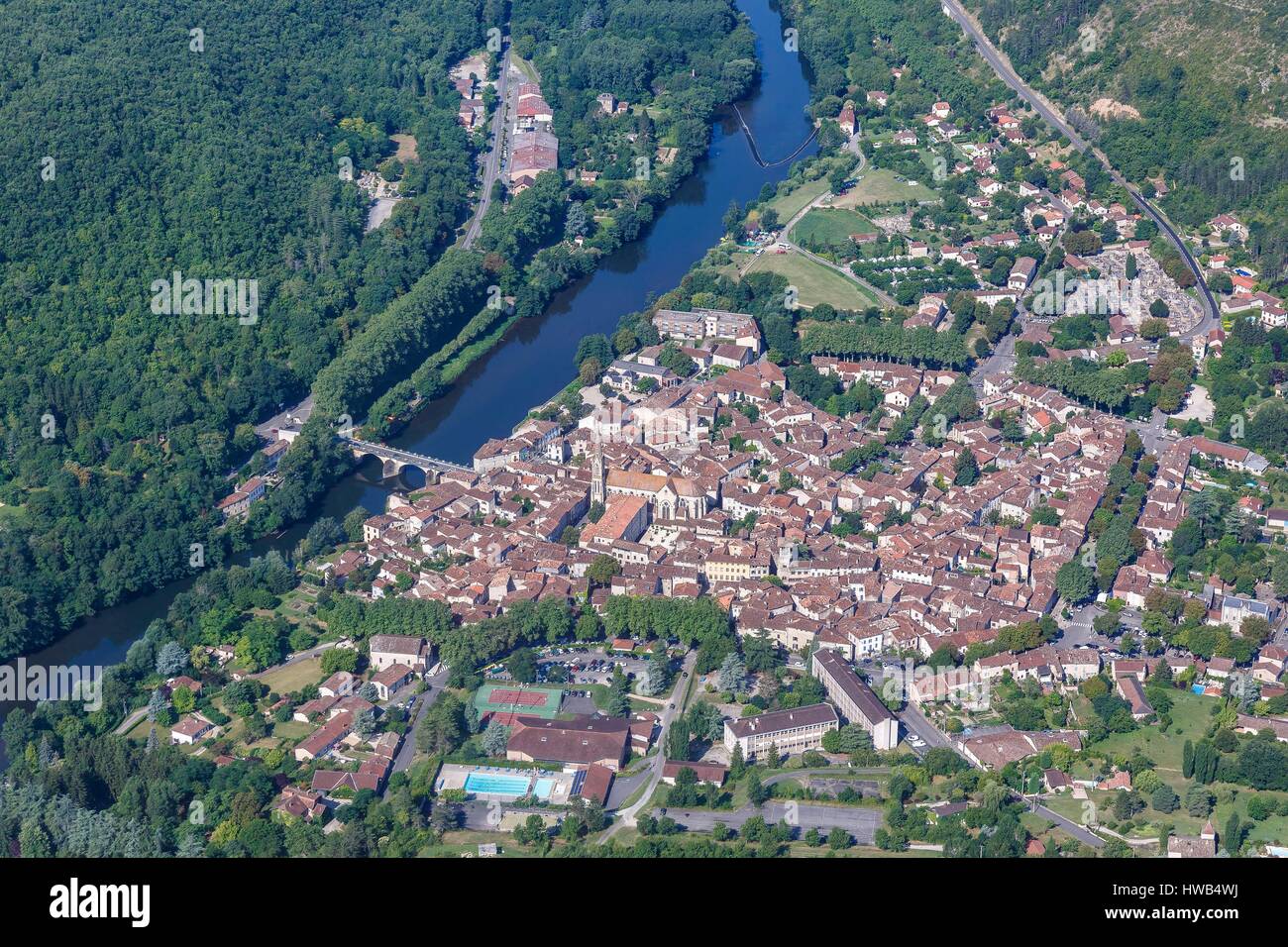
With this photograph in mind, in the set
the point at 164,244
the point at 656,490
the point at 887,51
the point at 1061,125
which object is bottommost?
the point at 656,490

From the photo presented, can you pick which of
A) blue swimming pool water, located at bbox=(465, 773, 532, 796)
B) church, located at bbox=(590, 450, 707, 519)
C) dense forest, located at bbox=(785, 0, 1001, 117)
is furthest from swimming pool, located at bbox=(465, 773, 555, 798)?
dense forest, located at bbox=(785, 0, 1001, 117)

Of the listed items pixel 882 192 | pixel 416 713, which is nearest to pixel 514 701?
pixel 416 713

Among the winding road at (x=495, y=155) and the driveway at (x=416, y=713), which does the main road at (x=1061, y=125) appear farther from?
the driveway at (x=416, y=713)

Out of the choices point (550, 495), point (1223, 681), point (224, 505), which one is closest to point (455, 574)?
point (550, 495)

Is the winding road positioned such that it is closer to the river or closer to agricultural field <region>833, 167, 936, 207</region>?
the river

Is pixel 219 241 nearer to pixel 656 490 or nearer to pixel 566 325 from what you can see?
pixel 566 325

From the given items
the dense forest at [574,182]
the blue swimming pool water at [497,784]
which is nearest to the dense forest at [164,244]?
the dense forest at [574,182]
